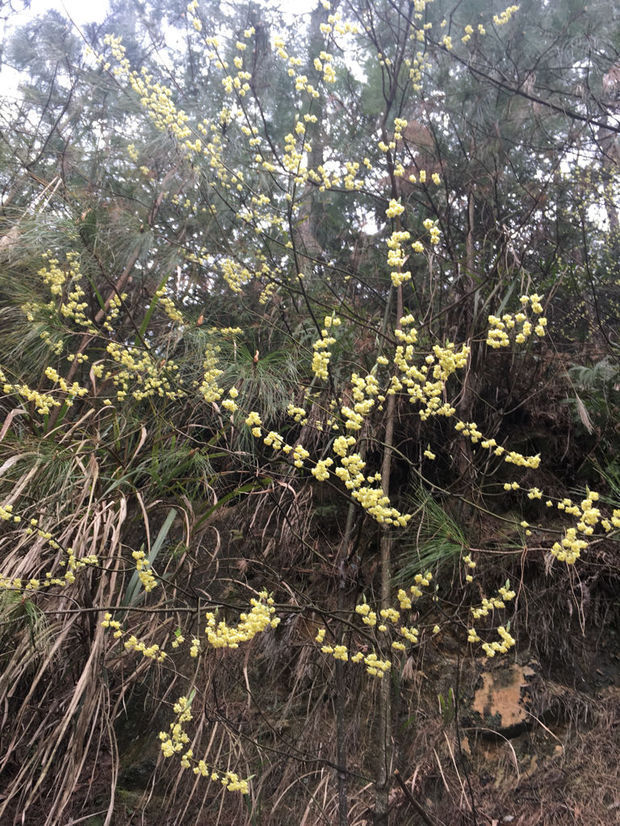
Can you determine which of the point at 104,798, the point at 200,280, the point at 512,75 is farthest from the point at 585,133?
the point at 104,798

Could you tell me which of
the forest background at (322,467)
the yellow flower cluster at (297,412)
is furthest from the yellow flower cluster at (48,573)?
the yellow flower cluster at (297,412)

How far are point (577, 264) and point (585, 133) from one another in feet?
2.83

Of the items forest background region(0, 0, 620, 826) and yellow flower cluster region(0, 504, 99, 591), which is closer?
yellow flower cluster region(0, 504, 99, 591)

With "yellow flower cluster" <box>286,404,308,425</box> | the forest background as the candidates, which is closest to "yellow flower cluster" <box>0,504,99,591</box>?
the forest background

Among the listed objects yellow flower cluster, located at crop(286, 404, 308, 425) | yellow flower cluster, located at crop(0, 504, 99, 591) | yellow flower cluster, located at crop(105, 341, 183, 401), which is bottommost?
yellow flower cluster, located at crop(0, 504, 99, 591)

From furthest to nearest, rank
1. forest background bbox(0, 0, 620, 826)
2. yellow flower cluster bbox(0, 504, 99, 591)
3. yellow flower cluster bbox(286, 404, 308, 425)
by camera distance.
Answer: forest background bbox(0, 0, 620, 826)
yellow flower cluster bbox(286, 404, 308, 425)
yellow flower cluster bbox(0, 504, 99, 591)

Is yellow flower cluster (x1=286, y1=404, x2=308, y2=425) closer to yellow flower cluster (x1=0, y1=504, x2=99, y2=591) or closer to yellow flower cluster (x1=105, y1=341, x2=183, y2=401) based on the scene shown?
yellow flower cluster (x1=0, y1=504, x2=99, y2=591)

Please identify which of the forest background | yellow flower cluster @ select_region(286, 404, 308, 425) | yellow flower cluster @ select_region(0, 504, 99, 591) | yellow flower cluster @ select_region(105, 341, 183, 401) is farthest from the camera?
yellow flower cluster @ select_region(105, 341, 183, 401)

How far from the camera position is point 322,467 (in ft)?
4.63

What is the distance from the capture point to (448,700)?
1.82 meters

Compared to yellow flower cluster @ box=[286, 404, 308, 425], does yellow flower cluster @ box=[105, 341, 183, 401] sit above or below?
below

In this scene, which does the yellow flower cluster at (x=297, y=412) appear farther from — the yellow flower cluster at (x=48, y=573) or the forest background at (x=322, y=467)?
the yellow flower cluster at (x=48, y=573)

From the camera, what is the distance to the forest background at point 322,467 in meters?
1.69

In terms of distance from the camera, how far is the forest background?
1.69 meters
